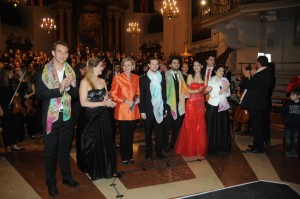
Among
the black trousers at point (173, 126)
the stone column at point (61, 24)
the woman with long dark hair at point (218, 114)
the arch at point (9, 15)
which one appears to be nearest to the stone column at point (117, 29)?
the stone column at point (61, 24)

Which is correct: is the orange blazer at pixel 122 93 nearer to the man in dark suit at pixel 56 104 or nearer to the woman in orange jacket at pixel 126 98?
the woman in orange jacket at pixel 126 98

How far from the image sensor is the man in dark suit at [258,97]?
16.3ft

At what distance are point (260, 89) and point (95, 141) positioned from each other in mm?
3042

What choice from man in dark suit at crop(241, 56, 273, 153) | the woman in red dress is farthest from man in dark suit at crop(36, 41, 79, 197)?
man in dark suit at crop(241, 56, 273, 153)

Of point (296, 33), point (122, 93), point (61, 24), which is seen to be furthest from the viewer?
point (61, 24)

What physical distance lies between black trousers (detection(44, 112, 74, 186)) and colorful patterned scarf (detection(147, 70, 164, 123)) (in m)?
1.52

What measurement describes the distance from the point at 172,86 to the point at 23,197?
111 inches

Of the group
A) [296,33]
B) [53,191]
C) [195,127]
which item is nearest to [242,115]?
[195,127]

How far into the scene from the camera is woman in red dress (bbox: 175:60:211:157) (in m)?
4.94

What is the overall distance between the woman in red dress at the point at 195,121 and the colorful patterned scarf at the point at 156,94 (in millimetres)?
601

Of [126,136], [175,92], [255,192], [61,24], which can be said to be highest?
[61,24]

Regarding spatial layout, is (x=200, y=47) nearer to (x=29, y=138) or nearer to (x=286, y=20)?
(x=286, y=20)

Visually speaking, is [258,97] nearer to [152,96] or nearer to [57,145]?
[152,96]

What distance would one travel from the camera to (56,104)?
3.36 m
